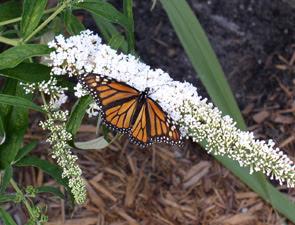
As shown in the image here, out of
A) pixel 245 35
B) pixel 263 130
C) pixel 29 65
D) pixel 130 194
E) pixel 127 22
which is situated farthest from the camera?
pixel 245 35

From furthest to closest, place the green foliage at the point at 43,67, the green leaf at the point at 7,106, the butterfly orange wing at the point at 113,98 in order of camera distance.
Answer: the green leaf at the point at 7,106 → the green foliage at the point at 43,67 → the butterfly orange wing at the point at 113,98

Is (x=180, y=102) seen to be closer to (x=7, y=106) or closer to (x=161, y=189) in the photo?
(x=7, y=106)

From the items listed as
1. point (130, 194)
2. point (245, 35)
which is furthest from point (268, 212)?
point (245, 35)

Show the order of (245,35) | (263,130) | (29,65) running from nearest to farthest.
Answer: (29,65) < (263,130) < (245,35)

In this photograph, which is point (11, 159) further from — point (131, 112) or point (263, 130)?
point (263, 130)

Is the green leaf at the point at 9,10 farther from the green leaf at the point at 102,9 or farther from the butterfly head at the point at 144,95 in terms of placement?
the butterfly head at the point at 144,95

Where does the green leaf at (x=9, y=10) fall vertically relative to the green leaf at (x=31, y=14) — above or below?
above

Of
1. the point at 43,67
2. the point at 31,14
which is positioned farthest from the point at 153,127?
the point at 31,14

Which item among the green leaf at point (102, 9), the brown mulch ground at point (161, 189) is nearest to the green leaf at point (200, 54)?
the green leaf at point (102, 9)
